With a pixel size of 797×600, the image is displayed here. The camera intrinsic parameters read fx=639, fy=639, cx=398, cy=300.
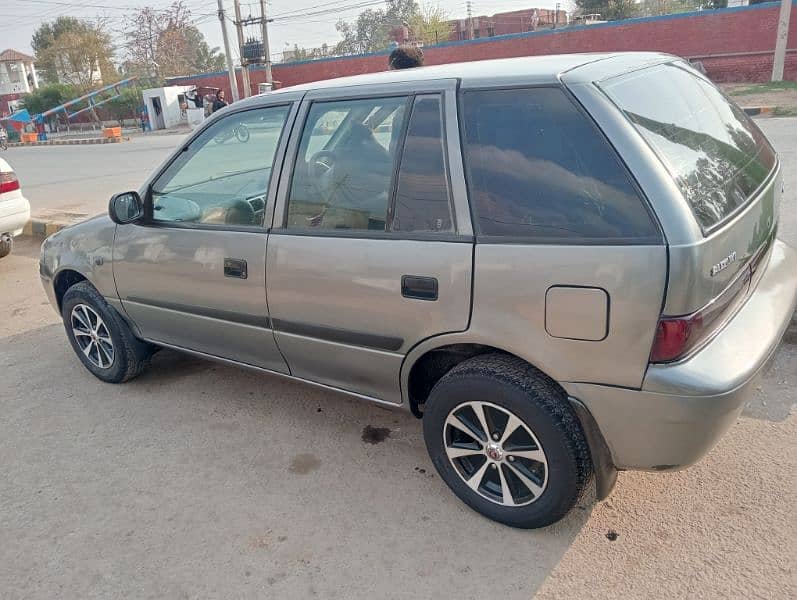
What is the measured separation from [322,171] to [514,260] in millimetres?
1090

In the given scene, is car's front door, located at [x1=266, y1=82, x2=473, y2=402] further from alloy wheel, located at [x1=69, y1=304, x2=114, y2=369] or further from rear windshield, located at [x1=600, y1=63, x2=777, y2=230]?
alloy wheel, located at [x1=69, y1=304, x2=114, y2=369]

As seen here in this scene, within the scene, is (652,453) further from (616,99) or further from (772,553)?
(616,99)

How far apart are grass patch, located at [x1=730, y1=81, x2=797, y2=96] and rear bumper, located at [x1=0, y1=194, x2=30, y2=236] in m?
19.4

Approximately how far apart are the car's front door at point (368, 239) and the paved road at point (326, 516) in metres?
0.49

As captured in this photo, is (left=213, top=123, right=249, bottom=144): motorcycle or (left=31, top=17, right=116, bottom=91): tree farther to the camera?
(left=31, top=17, right=116, bottom=91): tree

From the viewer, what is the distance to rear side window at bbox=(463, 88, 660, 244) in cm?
210

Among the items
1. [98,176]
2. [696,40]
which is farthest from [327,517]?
[696,40]

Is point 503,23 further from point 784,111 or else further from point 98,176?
point 98,176

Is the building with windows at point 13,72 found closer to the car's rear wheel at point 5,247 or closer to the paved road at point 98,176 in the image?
the paved road at point 98,176

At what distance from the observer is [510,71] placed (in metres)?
2.47

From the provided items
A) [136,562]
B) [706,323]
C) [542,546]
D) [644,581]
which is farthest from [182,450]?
[706,323]

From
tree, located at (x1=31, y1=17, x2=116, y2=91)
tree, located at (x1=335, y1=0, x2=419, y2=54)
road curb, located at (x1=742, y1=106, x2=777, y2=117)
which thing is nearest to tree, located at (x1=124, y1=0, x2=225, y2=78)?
tree, located at (x1=31, y1=17, x2=116, y2=91)

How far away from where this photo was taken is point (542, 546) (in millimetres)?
2463

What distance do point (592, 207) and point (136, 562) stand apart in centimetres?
220
